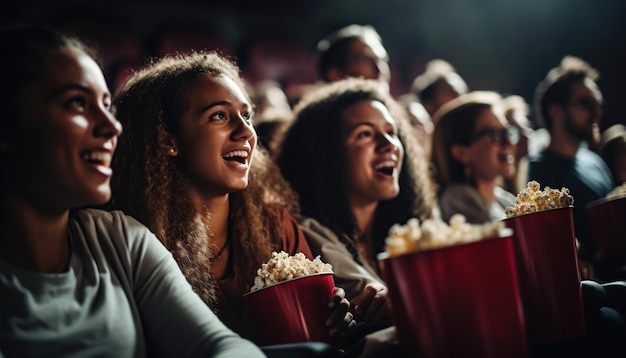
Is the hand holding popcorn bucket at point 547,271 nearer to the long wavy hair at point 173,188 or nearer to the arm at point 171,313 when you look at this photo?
the arm at point 171,313

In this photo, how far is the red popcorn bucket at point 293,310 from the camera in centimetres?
125

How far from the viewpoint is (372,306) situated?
4.91 feet

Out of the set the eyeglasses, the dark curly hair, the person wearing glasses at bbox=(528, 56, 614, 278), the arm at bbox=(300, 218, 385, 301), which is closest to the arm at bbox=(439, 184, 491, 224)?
the eyeglasses

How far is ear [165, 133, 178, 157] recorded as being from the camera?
5.23 ft

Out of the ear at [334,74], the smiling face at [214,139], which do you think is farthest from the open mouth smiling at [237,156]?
the ear at [334,74]

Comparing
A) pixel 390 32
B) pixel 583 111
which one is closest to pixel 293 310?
pixel 583 111

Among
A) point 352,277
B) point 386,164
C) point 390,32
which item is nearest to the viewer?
point 352,277

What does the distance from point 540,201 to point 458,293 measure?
0.43 m

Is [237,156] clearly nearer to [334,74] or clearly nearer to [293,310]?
[293,310]

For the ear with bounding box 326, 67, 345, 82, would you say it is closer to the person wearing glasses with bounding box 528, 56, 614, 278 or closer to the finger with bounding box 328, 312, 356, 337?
the person wearing glasses with bounding box 528, 56, 614, 278

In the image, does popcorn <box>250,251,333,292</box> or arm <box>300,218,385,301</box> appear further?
arm <box>300,218,385,301</box>

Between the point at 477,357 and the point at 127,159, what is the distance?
1.04 meters

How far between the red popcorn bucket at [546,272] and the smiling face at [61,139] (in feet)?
2.47

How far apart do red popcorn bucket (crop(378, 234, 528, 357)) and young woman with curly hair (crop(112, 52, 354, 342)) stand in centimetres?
66
